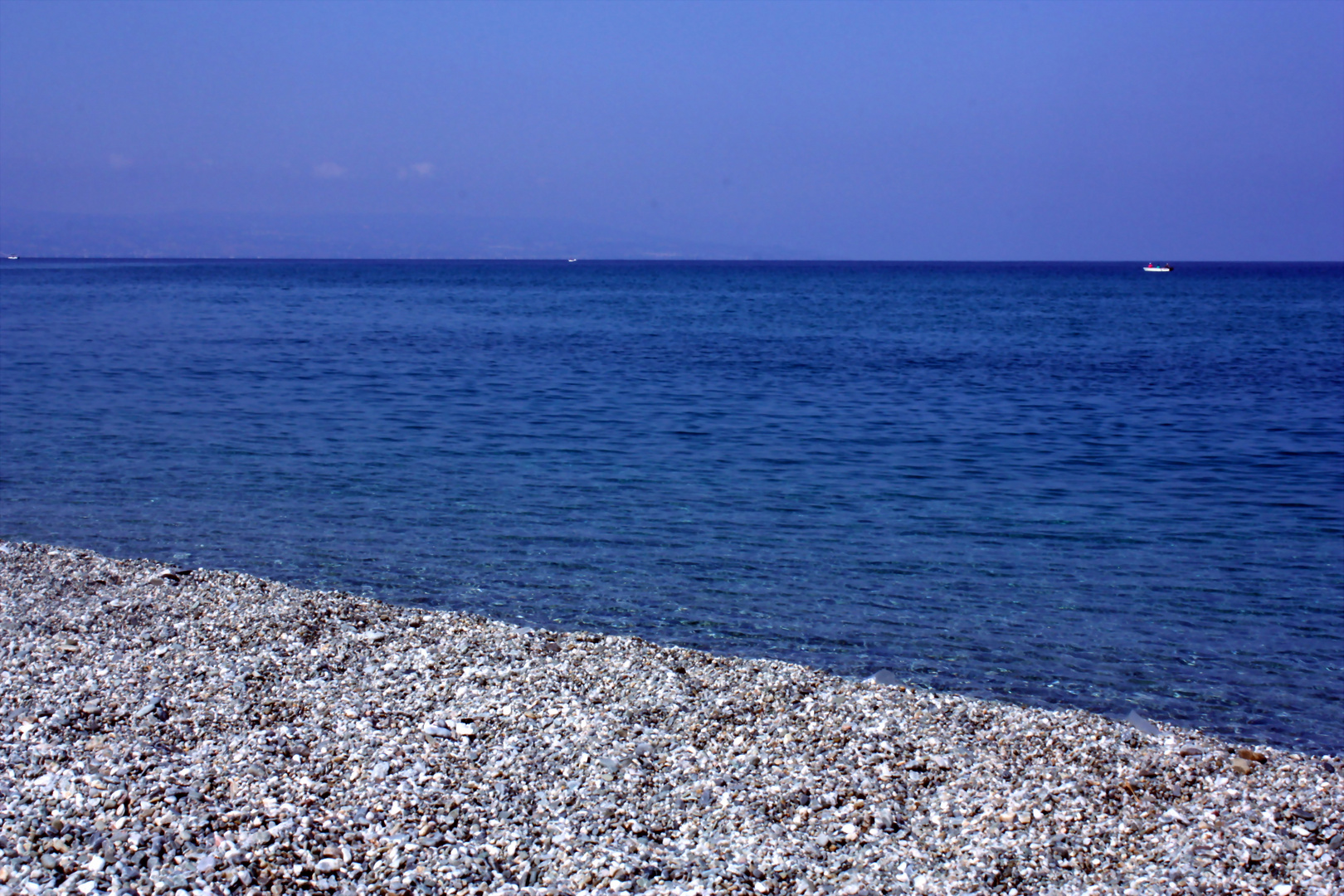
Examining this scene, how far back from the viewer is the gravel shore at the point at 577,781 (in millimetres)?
6531

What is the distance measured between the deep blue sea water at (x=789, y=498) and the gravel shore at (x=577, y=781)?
6.00 ft

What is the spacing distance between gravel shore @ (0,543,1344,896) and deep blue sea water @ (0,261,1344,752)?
6.00 feet

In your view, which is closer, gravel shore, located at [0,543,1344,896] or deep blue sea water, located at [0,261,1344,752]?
gravel shore, located at [0,543,1344,896]

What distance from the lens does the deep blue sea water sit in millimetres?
11812

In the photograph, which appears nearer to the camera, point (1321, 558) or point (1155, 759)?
point (1155, 759)

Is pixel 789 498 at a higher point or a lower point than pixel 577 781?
higher

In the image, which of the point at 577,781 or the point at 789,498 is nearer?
the point at 577,781

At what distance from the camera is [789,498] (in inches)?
723

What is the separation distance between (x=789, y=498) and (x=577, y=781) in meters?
11.1

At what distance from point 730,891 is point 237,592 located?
8213mm

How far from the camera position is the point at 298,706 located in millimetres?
8969

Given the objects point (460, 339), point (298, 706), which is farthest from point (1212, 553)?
→ point (460, 339)

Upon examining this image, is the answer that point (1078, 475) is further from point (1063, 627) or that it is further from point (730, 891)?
point (730, 891)

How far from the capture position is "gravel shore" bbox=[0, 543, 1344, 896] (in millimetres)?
6531
